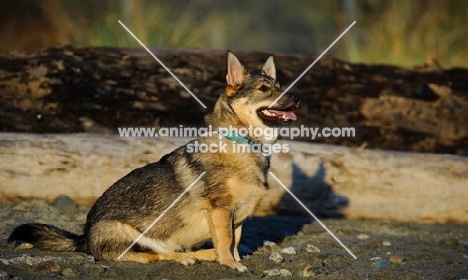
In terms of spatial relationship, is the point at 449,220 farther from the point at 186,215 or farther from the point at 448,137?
the point at 186,215

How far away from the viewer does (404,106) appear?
8.63 m

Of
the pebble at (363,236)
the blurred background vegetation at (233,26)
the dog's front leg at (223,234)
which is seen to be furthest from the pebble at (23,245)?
the blurred background vegetation at (233,26)

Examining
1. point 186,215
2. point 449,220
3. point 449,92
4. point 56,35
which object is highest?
point 56,35

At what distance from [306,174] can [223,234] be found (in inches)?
80.8

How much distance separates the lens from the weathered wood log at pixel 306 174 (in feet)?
22.8

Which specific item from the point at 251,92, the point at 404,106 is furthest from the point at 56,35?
the point at 251,92

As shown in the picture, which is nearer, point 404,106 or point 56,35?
point 404,106

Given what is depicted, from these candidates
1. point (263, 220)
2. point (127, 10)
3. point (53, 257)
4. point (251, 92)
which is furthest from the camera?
point (127, 10)

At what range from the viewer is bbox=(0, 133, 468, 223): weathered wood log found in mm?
6938

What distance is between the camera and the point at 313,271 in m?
5.38

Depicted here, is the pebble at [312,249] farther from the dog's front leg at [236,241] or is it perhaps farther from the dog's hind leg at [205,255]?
the dog's hind leg at [205,255]

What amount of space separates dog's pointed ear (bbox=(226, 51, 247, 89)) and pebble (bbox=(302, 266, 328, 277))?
1615 mm

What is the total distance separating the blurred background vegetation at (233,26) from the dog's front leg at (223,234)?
198 inches

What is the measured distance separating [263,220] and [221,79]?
80.7 inches
